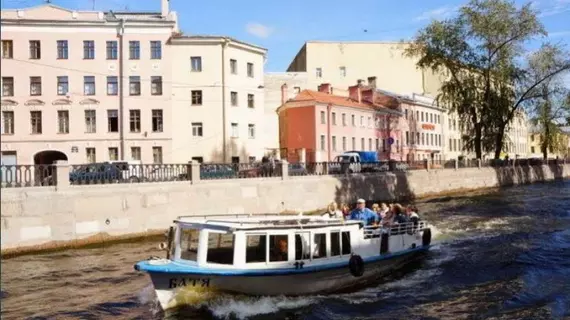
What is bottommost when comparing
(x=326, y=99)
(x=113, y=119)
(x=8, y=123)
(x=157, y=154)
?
(x=157, y=154)

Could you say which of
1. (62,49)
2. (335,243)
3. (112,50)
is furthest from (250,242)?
(62,49)

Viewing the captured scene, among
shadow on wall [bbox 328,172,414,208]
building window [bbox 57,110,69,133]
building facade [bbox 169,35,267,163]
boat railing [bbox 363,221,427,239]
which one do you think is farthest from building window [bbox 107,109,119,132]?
boat railing [bbox 363,221,427,239]

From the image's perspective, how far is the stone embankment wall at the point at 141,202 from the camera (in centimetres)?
2131

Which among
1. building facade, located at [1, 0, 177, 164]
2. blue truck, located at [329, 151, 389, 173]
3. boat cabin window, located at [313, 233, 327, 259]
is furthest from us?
building facade, located at [1, 0, 177, 164]

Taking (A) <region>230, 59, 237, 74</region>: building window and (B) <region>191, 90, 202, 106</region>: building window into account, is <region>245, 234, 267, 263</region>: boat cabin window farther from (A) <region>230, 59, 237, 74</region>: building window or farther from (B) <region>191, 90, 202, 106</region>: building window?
(A) <region>230, 59, 237, 74</region>: building window

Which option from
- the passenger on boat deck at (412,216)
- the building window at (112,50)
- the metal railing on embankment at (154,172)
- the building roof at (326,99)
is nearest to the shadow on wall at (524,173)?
the building roof at (326,99)

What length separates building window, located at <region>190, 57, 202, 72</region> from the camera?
4569 centimetres

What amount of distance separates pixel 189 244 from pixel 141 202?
39.7ft

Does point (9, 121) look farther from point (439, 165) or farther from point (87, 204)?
point (439, 165)

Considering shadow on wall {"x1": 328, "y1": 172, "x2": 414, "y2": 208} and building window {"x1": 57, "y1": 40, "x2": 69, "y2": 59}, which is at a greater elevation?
building window {"x1": 57, "y1": 40, "x2": 69, "y2": 59}

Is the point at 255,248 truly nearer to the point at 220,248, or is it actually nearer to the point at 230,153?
the point at 220,248

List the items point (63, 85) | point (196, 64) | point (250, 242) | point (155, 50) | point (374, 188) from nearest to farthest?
point (250, 242), point (374, 188), point (63, 85), point (155, 50), point (196, 64)

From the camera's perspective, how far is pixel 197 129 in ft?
149

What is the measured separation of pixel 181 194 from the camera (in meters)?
26.7
